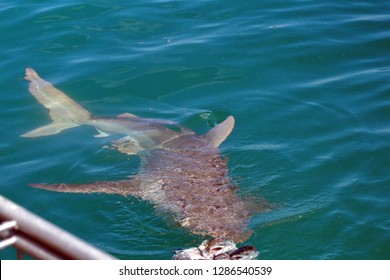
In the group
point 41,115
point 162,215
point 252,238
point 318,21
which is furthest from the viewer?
point 318,21

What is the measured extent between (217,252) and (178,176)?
166 cm

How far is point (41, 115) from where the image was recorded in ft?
26.2

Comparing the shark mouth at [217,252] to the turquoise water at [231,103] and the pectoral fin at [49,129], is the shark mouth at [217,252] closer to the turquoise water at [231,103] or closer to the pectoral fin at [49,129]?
the turquoise water at [231,103]

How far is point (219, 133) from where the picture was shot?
699 centimetres

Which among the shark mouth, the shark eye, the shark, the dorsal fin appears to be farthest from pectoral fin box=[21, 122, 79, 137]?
the shark eye

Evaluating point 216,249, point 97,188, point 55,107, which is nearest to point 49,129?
point 55,107

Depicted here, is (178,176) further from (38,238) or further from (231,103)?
(38,238)

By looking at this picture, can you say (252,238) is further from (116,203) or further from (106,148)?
(106,148)

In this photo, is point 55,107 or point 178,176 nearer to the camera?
point 178,176

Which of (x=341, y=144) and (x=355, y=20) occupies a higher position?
(x=355, y=20)

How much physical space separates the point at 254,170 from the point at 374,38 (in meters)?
4.20

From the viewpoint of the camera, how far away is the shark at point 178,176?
526cm

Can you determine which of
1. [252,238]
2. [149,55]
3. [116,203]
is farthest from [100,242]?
[149,55]

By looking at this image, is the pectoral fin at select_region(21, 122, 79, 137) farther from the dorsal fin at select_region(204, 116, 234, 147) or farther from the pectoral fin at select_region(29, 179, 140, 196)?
the dorsal fin at select_region(204, 116, 234, 147)
